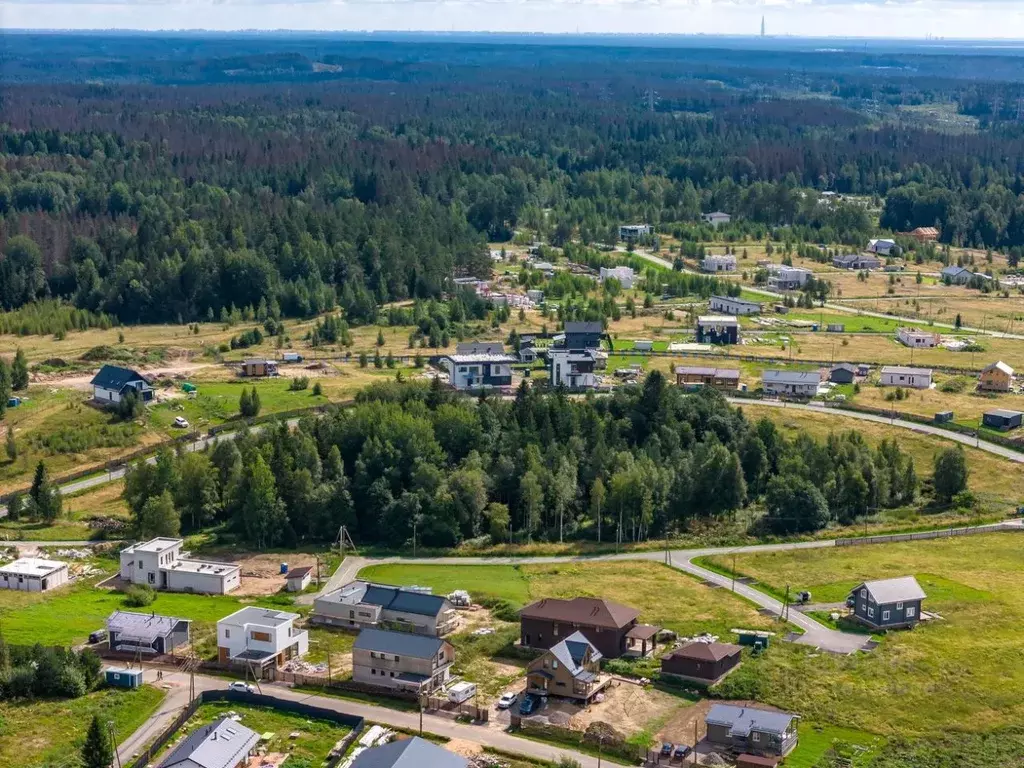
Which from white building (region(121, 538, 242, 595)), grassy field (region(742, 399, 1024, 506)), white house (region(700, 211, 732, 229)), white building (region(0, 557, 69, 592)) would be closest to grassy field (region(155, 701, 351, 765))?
white building (region(121, 538, 242, 595))

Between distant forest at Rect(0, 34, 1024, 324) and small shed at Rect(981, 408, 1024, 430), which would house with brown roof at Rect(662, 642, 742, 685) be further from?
distant forest at Rect(0, 34, 1024, 324)

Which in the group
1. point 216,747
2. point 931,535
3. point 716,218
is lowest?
point 716,218

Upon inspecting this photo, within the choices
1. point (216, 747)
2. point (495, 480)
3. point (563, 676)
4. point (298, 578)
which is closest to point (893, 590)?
point (563, 676)

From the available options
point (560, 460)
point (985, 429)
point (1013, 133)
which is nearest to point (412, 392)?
point (560, 460)

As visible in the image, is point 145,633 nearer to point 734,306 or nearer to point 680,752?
point 680,752

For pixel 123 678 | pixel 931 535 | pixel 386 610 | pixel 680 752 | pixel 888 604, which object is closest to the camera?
pixel 680 752

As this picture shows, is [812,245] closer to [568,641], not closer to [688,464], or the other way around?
[688,464]

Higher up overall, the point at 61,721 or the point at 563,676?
the point at 563,676
